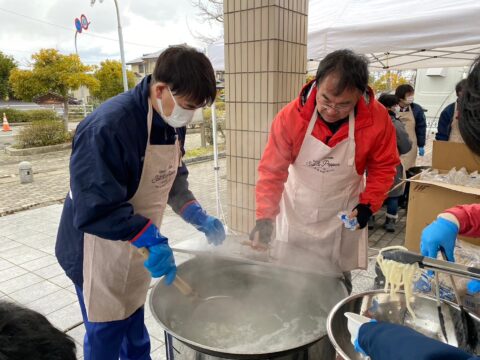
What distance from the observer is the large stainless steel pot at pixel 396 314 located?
51.4 inches

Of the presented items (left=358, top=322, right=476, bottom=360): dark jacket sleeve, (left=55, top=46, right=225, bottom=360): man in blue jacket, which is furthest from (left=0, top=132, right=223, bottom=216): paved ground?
(left=358, top=322, right=476, bottom=360): dark jacket sleeve

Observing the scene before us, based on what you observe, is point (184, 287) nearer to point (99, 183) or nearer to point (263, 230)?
point (263, 230)

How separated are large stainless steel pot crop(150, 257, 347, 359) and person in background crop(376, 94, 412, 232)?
9.68 feet

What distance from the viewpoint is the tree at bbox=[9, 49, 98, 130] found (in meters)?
12.9

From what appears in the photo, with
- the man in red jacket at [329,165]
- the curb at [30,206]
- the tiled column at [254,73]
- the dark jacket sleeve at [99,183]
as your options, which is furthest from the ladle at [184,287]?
the curb at [30,206]

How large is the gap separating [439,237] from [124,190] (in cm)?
135

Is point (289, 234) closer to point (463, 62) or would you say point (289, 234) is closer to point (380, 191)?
point (380, 191)

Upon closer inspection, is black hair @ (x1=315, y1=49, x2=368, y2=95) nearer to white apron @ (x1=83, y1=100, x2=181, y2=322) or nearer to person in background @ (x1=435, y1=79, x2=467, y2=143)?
white apron @ (x1=83, y1=100, x2=181, y2=322)

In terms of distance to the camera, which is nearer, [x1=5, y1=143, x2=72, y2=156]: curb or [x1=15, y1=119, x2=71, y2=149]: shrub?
[x1=5, y1=143, x2=72, y2=156]: curb

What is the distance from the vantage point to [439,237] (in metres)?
1.49

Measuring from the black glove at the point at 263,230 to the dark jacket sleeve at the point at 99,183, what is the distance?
74 cm

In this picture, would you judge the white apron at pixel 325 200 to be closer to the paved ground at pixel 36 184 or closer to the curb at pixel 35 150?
the paved ground at pixel 36 184

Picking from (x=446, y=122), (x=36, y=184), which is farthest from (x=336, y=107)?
(x=36, y=184)

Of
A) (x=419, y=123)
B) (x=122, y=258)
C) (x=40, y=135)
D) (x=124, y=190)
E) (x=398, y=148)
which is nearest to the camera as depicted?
(x=124, y=190)
